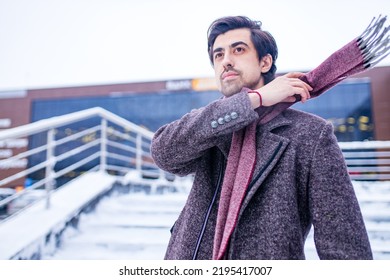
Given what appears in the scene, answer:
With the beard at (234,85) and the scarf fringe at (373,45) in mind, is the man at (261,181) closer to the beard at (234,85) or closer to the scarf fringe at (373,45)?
the beard at (234,85)

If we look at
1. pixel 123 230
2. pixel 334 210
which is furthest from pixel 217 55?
pixel 123 230

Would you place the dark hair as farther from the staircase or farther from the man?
the staircase

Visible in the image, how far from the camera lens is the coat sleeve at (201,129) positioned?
642mm

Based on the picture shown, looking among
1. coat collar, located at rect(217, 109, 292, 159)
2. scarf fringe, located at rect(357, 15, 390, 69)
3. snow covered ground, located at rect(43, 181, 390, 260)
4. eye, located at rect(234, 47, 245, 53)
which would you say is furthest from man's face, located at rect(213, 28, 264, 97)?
snow covered ground, located at rect(43, 181, 390, 260)

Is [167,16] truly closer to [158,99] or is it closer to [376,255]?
[376,255]

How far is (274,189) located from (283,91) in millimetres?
196

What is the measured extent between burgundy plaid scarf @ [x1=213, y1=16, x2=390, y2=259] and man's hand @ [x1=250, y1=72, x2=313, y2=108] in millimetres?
31

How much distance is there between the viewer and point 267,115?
0.70m

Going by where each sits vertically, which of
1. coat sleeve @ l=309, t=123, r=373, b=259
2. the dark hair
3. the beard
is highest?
the dark hair

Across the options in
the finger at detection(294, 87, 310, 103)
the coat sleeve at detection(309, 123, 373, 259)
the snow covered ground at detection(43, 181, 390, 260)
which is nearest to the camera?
the coat sleeve at detection(309, 123, 373, 259)

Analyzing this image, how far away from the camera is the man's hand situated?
656mm

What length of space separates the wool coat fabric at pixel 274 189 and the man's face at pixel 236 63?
0.30 feet

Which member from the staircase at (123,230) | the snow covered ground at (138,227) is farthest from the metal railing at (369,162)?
the staircase at (123,230)

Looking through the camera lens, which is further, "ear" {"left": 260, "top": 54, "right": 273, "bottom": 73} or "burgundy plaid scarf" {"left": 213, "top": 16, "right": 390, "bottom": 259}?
"ear" {"left": 260, "top": 54, "right": 273, "bottom": 73}
